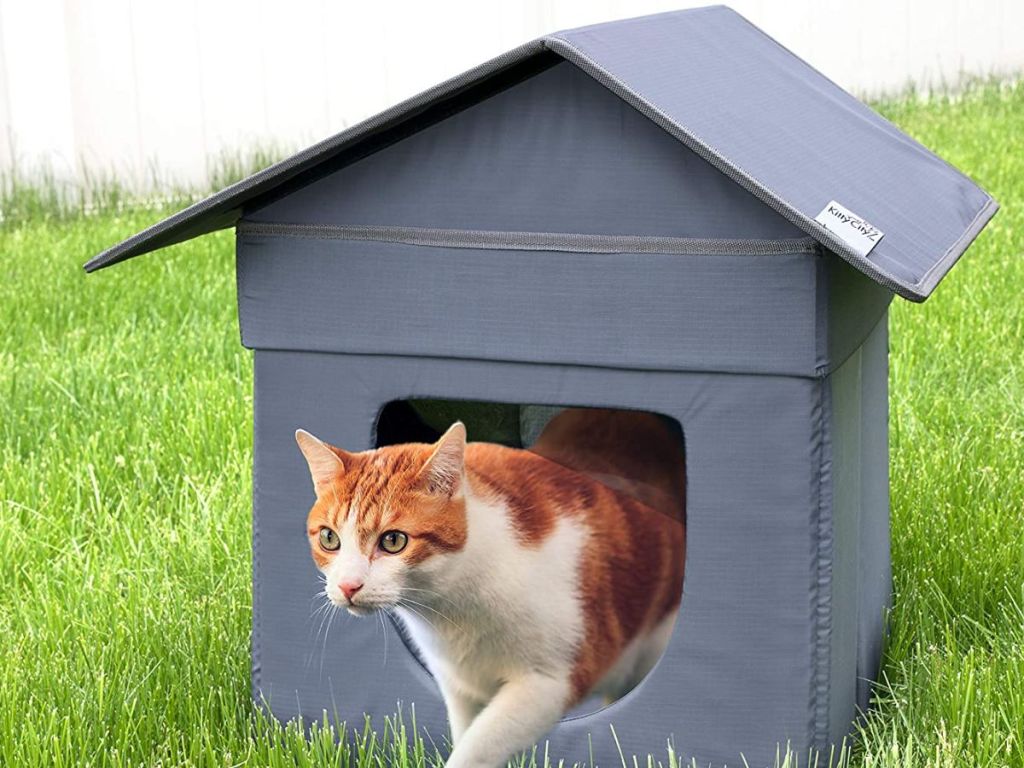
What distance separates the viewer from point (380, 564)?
4.58ft

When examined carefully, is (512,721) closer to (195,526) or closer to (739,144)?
(739,144)

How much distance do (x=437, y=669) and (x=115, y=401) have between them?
1.44m

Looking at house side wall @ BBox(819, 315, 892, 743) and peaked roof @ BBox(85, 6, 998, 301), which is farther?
house side wall @ BBox(819, 315, 892, 743)

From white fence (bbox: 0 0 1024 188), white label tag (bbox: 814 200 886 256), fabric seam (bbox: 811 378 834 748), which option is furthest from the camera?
white fence (bbox: 0 0 1024 188)

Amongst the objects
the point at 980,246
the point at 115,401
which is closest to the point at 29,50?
the point at 115,401

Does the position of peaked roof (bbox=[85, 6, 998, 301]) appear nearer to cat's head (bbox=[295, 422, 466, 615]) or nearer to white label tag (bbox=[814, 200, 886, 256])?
white label tag (bbox=[814, 200, 886, 256])

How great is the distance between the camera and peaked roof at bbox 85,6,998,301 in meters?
1.25

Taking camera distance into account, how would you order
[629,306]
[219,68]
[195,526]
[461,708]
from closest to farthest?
[629,306]
[461,708]
[195,526]
[219,68]

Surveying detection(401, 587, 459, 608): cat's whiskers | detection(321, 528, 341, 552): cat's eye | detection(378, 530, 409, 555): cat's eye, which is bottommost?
detection(401, 587, 459, 608): cat's whiskers

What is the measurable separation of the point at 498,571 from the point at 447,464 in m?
0.11

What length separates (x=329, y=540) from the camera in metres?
1.45

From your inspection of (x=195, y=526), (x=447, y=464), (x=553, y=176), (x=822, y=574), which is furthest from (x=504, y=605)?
(x=195, y=526)

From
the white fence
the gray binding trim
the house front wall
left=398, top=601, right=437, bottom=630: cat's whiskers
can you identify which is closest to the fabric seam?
the house front wall

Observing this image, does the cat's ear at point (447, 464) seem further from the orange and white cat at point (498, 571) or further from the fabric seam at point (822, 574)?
the fabric seam at point (822, 574)
